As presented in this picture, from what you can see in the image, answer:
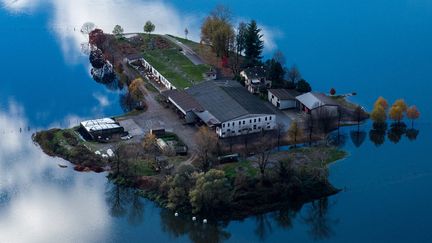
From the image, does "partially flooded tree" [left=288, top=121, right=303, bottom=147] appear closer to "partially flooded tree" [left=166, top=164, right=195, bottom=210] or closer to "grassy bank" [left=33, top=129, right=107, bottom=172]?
"partially flooded tree" [left=166, top=164, right=195, bottom=210]

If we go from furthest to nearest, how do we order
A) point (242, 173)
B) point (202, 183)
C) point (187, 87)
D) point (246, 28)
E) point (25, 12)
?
point (25, 12) < point (246, 28) < point (187, 87) < point (242, 173) < point (202, 183)

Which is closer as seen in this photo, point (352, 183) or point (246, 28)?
point (352, 183)

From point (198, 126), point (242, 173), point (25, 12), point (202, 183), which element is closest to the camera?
point (202, 183)

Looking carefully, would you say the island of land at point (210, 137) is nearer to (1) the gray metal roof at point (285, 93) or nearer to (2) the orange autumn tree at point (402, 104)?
(1) the gray metal roof at point (285, 93)

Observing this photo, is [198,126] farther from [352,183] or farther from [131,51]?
[131,51]

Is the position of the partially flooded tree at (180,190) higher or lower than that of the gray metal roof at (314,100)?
lower

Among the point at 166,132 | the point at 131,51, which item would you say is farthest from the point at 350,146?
the point at 131,51

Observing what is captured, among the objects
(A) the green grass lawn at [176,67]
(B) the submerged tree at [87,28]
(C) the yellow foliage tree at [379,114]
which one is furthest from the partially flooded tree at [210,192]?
(B) the submerged tree at [87,28]

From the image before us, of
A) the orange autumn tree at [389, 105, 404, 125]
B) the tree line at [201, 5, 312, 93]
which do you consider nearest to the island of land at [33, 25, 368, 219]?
the tree line at [201, 5, 312, 93]
